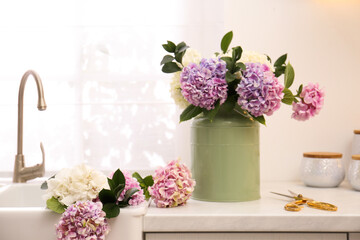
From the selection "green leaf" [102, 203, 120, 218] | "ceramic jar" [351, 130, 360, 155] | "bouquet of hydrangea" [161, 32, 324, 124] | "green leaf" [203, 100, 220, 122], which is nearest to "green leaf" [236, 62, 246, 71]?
"bouquet of hydrangea" [161, 32, 324, 124]

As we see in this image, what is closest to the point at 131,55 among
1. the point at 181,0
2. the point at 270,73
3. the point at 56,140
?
the point at 181,0

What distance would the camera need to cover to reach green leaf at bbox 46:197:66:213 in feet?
3.46

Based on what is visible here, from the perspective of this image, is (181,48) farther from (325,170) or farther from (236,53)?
(325,170)

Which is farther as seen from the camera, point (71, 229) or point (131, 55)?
point (131, 55)

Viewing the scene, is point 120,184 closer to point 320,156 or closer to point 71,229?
point 71,229

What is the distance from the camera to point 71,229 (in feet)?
3.27

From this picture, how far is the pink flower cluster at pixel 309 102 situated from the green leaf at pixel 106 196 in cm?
59

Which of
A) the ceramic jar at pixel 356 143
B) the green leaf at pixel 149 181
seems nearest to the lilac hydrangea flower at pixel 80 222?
the green leaf at pixel 149 181

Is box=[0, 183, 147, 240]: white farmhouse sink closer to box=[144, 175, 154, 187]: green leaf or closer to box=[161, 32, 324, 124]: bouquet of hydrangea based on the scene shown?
box=[144, 175, 154, 187]: green leaf

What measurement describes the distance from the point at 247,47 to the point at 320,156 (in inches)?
20.0

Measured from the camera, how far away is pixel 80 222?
99cm

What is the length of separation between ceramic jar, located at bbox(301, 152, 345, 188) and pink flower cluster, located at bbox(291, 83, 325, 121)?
260 mm

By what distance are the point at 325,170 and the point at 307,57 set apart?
18.6 inches

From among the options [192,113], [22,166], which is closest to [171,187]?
[192,113]
